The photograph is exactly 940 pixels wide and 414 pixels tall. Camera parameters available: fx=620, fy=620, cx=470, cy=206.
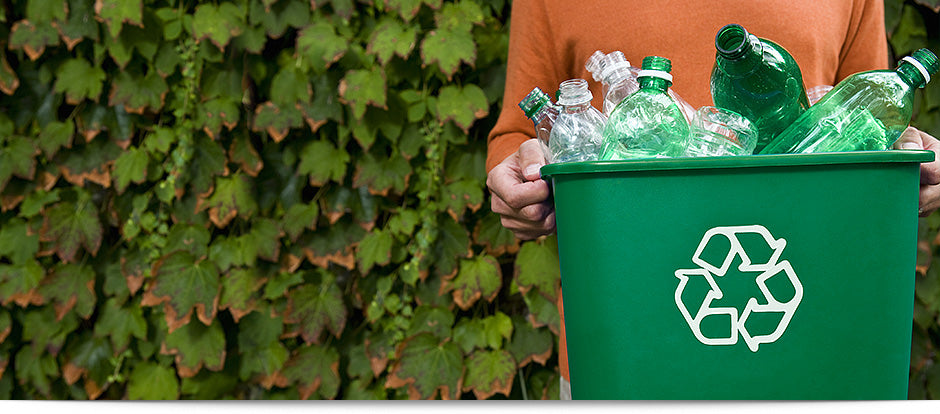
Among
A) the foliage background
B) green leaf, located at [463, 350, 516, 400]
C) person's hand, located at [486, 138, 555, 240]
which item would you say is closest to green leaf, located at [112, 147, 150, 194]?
the foliage background

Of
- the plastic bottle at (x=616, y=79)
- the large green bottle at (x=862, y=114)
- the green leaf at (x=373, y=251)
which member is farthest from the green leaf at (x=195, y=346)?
the large green bottle at (x=862, y=114)

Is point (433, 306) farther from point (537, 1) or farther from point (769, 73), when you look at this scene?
point (769, 73)

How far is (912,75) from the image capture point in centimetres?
48

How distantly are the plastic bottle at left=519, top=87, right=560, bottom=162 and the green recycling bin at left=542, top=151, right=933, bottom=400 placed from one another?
0.09 meters

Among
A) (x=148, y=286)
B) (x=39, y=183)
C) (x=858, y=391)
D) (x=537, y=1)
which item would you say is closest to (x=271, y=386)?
(x=148, y=286)

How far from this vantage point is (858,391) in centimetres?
44

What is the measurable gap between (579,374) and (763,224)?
0.18 metres

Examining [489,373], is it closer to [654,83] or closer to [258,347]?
[258,347]

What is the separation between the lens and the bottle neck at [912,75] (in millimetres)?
476

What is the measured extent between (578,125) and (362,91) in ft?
2.77

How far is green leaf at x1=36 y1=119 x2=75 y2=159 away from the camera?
1.43 metres

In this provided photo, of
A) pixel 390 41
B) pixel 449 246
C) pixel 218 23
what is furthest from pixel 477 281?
pixel 218 23

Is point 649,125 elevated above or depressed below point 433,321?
above

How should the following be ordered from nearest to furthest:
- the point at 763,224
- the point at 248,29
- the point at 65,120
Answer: the point at 763,224 < the point at 248,29 < the point at 65,120
